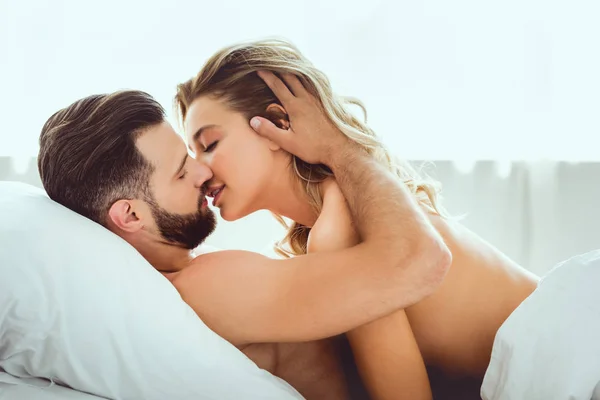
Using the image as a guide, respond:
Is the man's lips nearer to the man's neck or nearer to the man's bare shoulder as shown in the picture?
the man's neck

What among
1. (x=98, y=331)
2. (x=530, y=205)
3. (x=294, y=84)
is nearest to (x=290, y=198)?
(x=294, y=84)

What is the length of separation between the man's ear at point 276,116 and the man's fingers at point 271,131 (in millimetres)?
35

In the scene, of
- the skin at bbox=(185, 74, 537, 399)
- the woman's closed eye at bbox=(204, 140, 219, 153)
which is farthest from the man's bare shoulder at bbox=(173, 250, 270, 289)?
the woman's closed eye at bbox=(204, 140, 219, 153)

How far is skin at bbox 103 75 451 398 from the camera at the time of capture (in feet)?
3.53

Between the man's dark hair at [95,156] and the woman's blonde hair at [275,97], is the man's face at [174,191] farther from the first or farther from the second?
the woman's blonde hair at [275,97]

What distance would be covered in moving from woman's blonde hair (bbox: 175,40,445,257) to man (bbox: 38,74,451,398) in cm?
4

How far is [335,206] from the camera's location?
1339 mm

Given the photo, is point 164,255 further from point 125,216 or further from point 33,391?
point 33,391

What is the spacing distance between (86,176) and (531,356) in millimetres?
920

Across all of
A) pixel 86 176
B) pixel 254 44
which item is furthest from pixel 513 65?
pixel 86 176

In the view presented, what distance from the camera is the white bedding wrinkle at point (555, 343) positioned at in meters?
0.95

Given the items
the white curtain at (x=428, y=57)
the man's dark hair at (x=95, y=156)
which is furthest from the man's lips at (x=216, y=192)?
the white curtain at (x=428, y=57)

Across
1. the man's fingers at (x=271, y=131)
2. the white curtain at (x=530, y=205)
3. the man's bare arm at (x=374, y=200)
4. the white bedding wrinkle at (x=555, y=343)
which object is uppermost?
the man's fingers at (x=271, y=131)

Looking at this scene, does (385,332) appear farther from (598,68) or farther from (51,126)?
(598,68)
